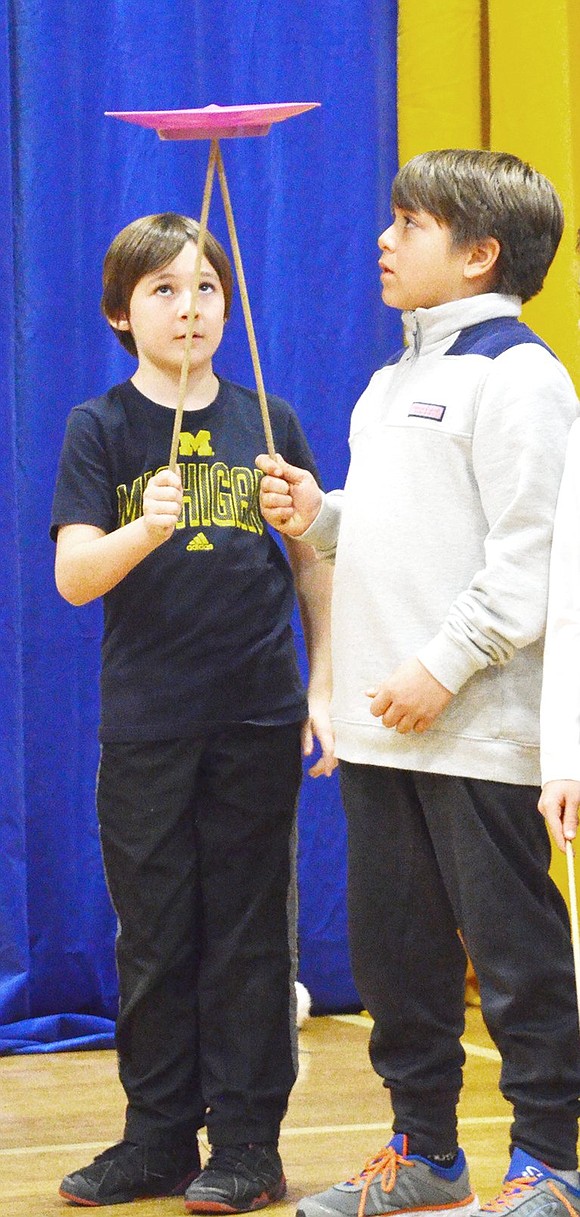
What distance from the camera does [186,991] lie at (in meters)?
1.66

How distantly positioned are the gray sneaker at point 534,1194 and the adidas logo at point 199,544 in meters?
0.70

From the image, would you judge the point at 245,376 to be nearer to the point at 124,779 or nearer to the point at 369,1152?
the point at 124,779

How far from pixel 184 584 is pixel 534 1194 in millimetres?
708

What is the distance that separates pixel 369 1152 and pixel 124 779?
0.55 meters

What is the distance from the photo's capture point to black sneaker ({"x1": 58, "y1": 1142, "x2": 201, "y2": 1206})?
5.23 feet

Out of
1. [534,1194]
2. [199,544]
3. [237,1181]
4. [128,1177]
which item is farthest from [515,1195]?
[199,544]

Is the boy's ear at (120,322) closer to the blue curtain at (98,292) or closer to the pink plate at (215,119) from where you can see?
the pink plate at (215,119)

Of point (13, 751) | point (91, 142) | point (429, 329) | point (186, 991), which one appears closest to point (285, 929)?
point (186, 991)

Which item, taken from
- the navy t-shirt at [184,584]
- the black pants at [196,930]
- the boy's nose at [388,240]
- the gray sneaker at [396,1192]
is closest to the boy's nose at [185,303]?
the navy t-shirt at [184,584]

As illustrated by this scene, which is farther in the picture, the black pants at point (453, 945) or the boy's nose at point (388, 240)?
the boy's nose at point (388, 240)

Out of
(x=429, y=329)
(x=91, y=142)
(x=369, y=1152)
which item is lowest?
→ (x=369, y=1152)

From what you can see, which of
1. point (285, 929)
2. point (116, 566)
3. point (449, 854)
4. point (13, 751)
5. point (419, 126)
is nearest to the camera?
point (449, 854)

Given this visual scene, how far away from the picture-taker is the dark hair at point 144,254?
65.6 inches

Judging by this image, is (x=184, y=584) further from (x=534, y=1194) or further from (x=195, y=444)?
(x=534, y=1194)
